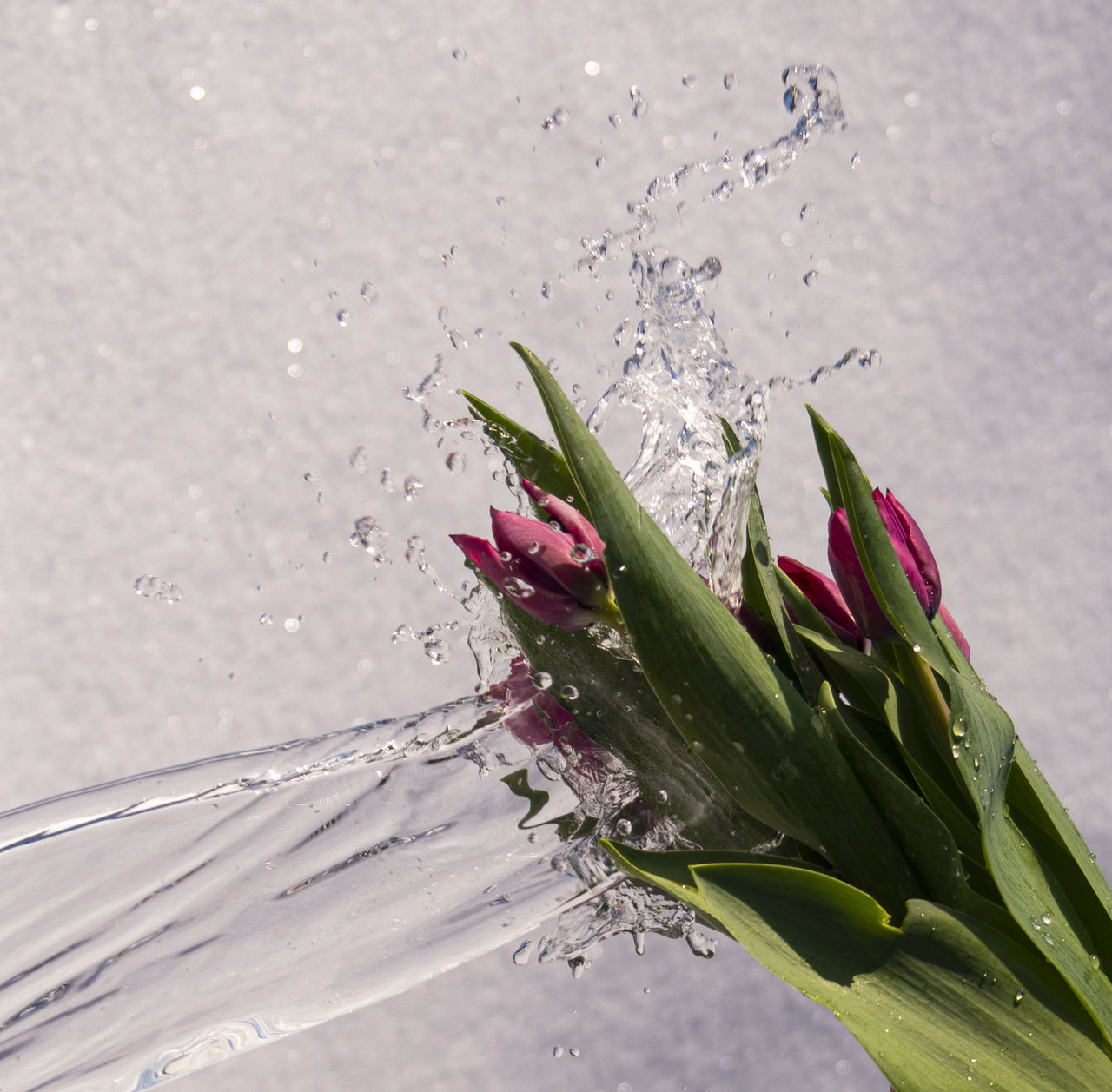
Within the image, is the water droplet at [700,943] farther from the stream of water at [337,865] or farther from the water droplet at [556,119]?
the water droplet at [556,119]

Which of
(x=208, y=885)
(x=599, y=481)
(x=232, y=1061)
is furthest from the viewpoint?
(x=232, y=1061)

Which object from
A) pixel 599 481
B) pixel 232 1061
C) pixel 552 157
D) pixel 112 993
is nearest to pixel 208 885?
pixel 112 993

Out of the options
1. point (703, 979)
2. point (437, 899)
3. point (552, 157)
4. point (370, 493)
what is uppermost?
point (552, 157)

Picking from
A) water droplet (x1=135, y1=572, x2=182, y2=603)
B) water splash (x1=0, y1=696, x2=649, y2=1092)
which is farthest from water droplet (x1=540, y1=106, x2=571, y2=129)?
water splash (x1=0, y1=696, x2=649, y2=1092)

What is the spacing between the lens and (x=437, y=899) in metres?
0.29

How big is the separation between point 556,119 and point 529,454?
53cm

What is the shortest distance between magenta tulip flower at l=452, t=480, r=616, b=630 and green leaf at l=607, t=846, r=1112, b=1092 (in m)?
0.05

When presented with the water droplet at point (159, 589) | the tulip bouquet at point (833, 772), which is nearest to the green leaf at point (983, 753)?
the tulip bouquet at point (833, 772)

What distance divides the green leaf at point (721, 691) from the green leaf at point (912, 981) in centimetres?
1

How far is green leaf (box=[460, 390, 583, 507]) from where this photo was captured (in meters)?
0.24

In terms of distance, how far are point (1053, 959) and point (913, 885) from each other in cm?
3

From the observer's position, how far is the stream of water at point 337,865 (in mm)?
280

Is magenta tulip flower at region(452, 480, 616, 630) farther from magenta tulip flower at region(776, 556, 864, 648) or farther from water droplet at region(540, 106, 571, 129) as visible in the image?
water droplet at region(540, 106, 571, 129)

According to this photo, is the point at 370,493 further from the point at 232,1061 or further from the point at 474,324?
the point at 232,1061
